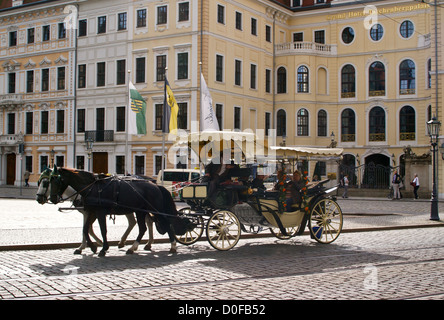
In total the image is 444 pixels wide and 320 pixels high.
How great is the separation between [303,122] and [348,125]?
13.2ft

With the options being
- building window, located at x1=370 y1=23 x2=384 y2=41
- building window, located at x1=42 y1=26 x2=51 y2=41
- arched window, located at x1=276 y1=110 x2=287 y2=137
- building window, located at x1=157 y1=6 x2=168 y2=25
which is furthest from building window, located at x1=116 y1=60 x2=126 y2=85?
building window, located at x1=370 y1=23 x2=384 y2=41

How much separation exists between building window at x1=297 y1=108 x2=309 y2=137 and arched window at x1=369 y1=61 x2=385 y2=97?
5.76 m

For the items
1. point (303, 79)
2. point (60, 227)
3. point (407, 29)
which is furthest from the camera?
point (303, 79)

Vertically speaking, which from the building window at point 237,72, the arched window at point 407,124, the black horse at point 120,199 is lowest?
the black horse at point 120,199

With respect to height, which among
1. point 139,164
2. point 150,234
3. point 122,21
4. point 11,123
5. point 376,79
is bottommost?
point 150,234

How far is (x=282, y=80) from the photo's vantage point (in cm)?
4825

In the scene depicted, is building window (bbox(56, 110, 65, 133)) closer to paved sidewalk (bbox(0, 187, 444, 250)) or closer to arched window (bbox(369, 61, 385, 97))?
arched window (bbox(369, 61, 385, 97))

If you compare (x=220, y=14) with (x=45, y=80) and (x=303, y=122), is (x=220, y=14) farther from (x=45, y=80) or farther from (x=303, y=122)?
(x=45, y=80)

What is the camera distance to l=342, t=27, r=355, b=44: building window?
48.3 meters

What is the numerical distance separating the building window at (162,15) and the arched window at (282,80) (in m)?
11.4

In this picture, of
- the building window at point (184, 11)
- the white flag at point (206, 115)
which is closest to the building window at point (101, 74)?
the building window at point (184, 11)

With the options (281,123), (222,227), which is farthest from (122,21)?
(222,227)

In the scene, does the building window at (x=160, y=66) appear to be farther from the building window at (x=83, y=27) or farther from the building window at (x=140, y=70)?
the building window at (x=83, y=27)

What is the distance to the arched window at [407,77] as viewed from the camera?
151 ft
